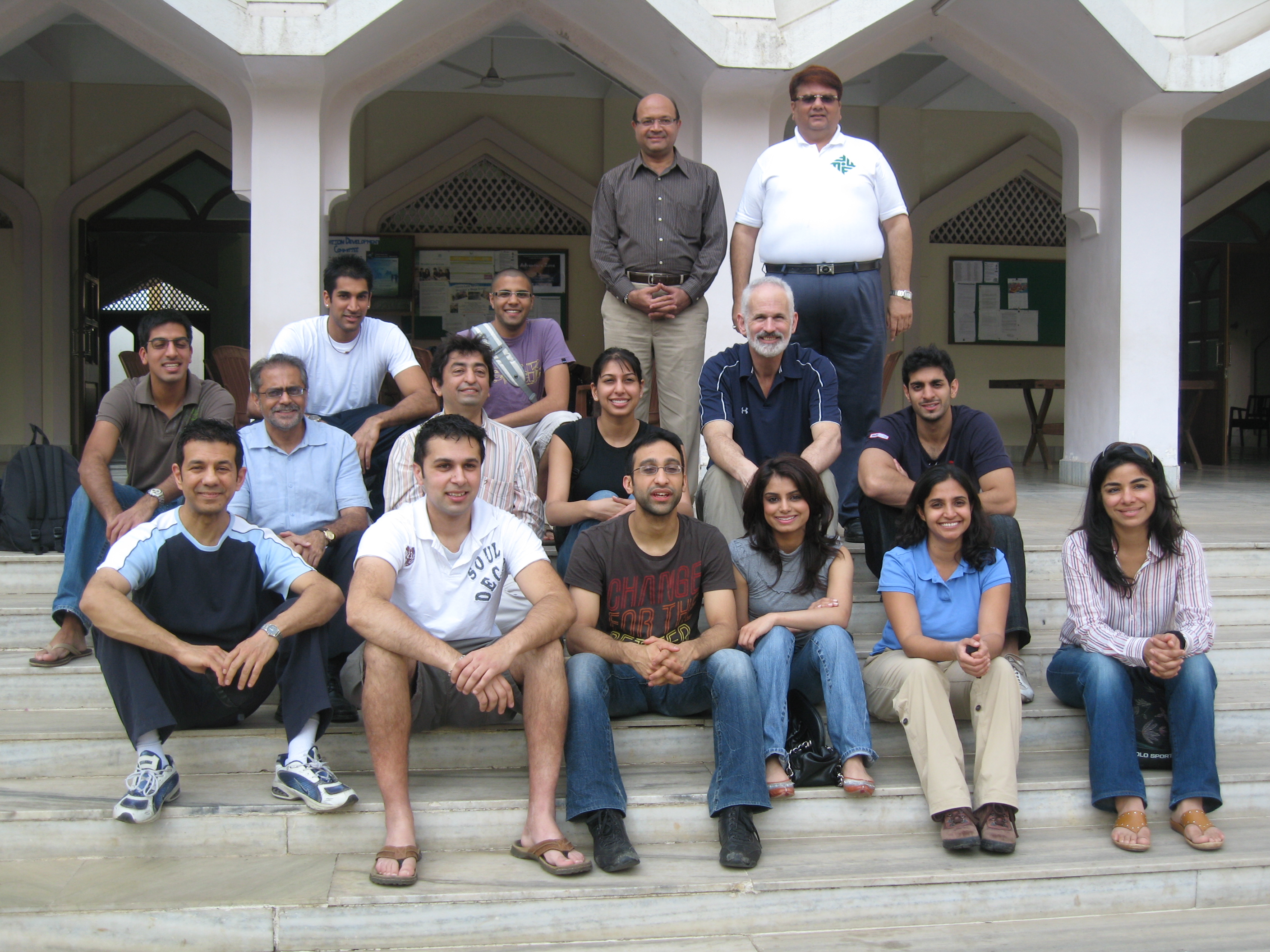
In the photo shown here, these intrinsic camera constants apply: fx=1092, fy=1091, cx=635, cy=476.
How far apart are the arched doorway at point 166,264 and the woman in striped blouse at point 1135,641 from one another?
203 inches

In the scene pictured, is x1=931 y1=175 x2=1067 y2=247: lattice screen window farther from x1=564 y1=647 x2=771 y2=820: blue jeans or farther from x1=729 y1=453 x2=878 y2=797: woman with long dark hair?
x1=564 y1=647 x2=771 y2=820: blue jeans

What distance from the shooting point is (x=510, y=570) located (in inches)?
130

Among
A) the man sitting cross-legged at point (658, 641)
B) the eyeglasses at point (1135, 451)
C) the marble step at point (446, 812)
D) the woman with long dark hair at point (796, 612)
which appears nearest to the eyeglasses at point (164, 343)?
the marble step at point (446, 812)

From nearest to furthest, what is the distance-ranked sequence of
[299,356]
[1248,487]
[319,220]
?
1. [299,356]
2. [319,220]
3. [1248,487]

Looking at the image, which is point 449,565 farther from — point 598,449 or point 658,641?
point 598,449

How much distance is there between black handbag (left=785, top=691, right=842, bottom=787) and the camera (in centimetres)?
323

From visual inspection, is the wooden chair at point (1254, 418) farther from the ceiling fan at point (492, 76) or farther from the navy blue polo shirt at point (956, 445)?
the navy blue polo shirt at point (956, 445)

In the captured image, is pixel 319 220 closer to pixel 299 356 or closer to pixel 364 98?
pixel 364 98

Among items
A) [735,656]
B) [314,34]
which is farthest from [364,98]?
[735,656]

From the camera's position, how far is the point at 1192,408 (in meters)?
9.75

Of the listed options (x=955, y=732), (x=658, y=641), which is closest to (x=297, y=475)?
(x=658, y=641)

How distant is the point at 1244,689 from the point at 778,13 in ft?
14.6

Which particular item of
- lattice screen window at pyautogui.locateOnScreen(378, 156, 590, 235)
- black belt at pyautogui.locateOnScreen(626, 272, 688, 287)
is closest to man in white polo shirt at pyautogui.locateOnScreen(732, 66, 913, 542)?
black belt at pyautogui.locateOnScreen(626, 272, 688, 287)

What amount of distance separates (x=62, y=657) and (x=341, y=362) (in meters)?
1.63
